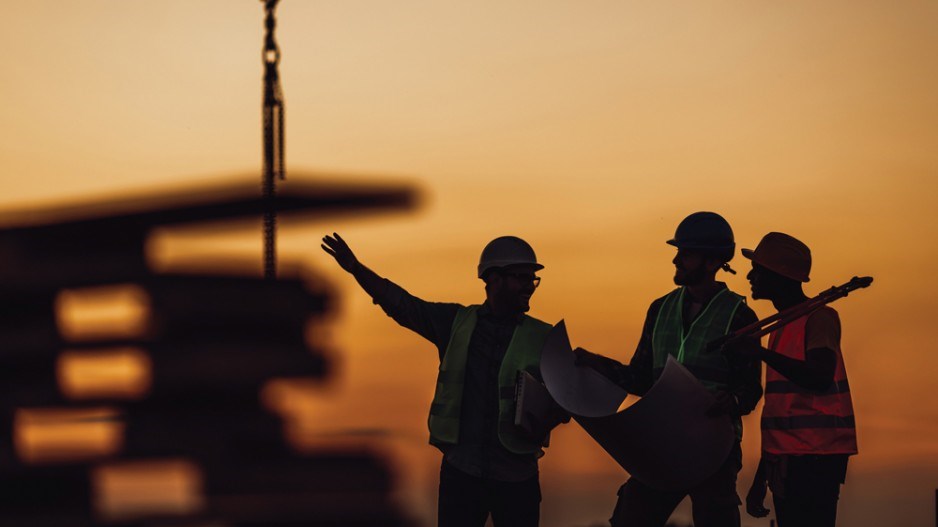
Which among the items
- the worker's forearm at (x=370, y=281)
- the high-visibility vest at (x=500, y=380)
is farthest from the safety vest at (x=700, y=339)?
the worker's forearm at (x=370, y=281)

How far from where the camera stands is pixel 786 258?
800cm

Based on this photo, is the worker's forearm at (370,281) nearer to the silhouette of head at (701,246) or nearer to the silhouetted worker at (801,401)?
the silhouette of head at (701,246)

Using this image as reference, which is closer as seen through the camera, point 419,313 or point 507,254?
point 507,254

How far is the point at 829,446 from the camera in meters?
7.89

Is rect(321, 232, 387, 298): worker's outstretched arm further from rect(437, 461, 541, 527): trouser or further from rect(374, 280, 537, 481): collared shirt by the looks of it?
rect(437, 461, 541, 527): trouser

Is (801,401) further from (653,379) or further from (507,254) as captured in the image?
(507,254)

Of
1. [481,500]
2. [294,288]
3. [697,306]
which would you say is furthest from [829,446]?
[294,288]

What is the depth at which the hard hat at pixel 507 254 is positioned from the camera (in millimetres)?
8492

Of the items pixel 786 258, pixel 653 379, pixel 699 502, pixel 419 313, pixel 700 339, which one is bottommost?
pixel 699 502

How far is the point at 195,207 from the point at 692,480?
9.53 ft

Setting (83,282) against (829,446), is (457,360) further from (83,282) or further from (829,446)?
(83,282)

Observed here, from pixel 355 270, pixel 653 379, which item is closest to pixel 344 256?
pixel 355 270

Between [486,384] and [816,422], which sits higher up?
[486,384]

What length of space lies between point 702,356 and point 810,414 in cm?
52
